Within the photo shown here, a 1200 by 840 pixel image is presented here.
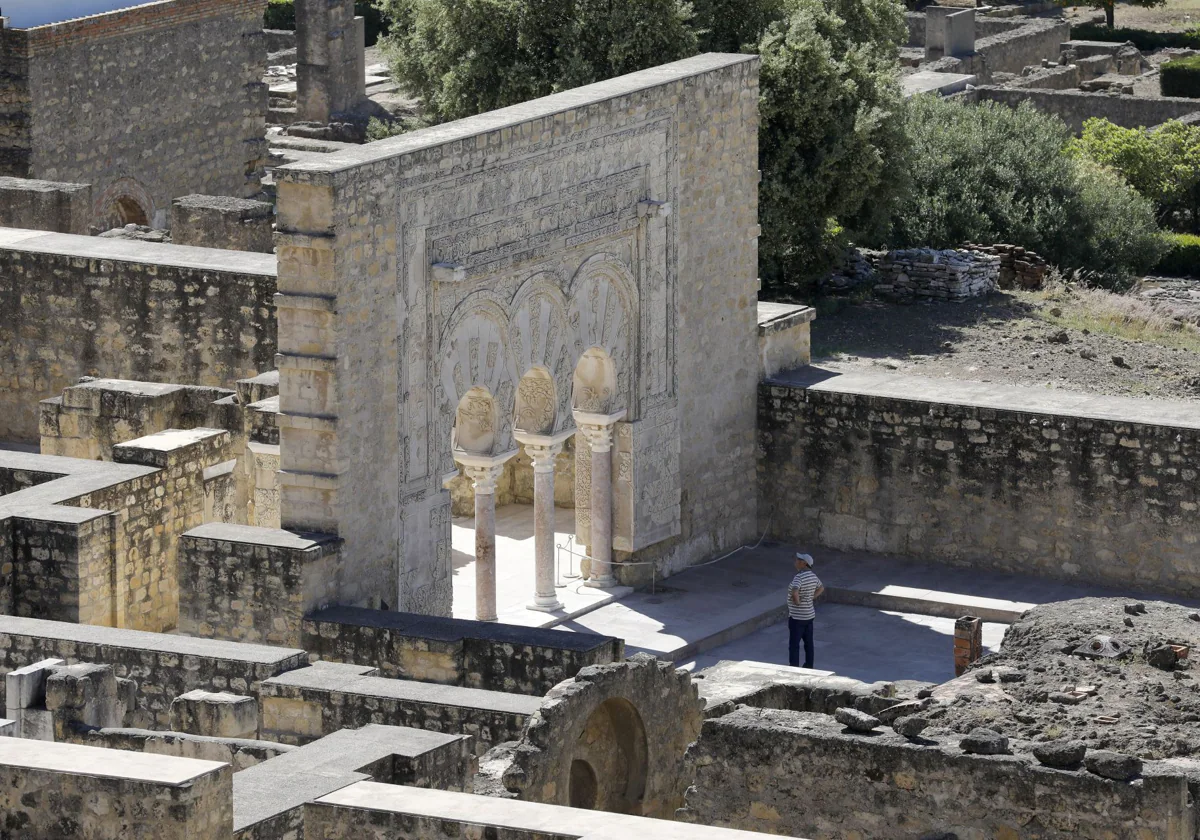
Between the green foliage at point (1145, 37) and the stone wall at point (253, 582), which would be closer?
the stone wall at point (253, 582)

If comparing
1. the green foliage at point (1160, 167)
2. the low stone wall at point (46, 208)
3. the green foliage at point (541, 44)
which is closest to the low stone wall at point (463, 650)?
the low stone wall at point (46, 208)

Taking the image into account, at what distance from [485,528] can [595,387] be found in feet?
7.57

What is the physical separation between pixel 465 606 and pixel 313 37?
976 inches

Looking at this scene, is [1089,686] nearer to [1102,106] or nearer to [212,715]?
[212,715]

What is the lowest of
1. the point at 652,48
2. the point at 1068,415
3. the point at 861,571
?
the point at 861,571

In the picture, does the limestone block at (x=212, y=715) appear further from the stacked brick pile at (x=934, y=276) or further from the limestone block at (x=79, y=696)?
the stacked brick pile at (x=934, y=276)

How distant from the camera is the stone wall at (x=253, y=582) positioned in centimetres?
2056

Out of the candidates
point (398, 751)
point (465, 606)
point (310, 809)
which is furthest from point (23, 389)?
point (310, 809)

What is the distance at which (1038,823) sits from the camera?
13609 mm

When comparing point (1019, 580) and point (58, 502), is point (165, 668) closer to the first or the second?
point (58, 502)

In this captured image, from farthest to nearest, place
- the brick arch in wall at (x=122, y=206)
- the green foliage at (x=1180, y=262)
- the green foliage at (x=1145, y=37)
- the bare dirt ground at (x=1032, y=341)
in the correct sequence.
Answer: the green foliage at (x=1145, y=37), the green foliage at (x=1180, y=262), the brick arch in wall at (x=122, y=206), the bare dirt ground at (x=1032, y=341)

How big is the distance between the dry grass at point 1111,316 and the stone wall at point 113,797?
21900 millimetres

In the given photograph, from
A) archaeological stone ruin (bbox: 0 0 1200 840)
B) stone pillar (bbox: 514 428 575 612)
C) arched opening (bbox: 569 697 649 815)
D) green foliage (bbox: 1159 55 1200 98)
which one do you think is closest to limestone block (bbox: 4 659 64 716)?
archaeological stone ruin (bbox: 0 0 1200 840)

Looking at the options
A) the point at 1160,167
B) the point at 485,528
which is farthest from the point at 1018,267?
the point at 485,528
